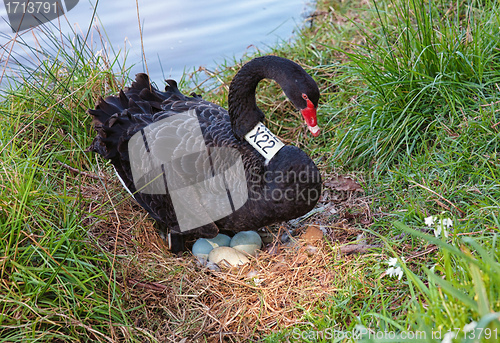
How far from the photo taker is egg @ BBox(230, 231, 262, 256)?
134 inches

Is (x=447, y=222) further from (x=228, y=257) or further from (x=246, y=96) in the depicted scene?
(x=246, y=96)

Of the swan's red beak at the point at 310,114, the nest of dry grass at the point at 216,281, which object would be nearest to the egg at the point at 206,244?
the nest of dry grass at the point at 216,281

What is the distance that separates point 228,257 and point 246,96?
1228 millimetres

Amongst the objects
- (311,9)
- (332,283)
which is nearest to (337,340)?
(332,283)

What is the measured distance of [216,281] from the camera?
312 cm

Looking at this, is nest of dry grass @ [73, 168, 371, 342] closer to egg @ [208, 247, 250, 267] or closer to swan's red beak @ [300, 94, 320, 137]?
egg @ [208, 247, 250, 267]

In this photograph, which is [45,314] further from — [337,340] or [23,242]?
[337,340]

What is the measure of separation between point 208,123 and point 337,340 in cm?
196

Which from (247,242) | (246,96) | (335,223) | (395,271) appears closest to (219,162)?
(246,96)

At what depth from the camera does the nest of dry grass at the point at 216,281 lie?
2729 millimetres

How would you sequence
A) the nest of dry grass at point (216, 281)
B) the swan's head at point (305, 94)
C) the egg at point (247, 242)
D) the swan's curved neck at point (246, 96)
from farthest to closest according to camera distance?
the egg at point (247, 242) < the swan's curved neck at point (246, 96) < the swan's head at point (305, 94) < the nest of dry grass at point (216, 281)

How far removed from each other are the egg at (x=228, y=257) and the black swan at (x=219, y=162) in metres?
0.15

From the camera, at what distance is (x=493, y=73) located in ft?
11.4

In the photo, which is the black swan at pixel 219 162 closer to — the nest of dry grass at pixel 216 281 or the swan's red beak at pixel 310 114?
the swan's red beak at pixel 310 114
